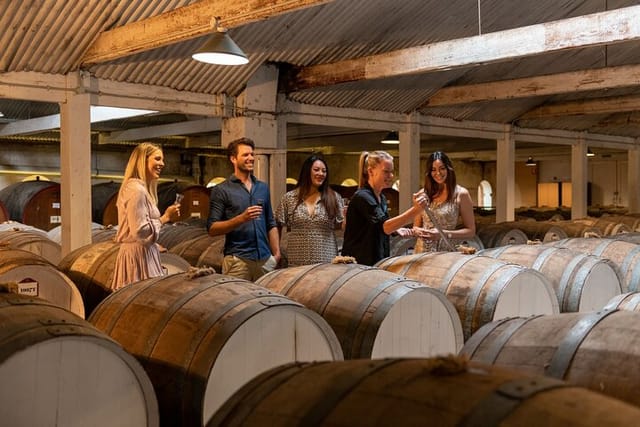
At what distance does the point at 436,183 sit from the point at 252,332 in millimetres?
2780

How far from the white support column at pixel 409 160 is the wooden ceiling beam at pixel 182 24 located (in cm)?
581

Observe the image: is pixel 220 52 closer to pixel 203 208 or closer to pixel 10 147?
pixel 203 208

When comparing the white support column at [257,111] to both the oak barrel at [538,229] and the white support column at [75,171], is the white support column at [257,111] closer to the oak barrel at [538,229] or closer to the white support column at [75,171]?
the white support column at [75,171]

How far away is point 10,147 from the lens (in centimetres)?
1606

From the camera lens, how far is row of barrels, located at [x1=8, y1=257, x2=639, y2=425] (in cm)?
238

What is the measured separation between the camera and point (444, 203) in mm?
5156

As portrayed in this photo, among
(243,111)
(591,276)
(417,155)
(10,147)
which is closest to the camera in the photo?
(591,276)

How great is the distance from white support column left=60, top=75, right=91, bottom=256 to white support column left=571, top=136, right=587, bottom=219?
1088 cm

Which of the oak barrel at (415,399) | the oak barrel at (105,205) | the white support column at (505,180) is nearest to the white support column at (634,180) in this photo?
the white support column at (505,180)

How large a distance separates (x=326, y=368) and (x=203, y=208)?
422 inches

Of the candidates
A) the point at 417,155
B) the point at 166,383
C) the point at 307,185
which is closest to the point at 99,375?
the point at 166,383

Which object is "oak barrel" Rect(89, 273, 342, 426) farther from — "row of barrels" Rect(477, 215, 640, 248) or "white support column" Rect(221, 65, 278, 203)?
"white support column" Rect(221, 65, 278, 203)

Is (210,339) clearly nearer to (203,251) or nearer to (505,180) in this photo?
(203,251)

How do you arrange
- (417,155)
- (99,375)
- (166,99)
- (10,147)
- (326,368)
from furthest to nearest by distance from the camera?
(10,147)
(417,155)
(166,99)
(99,375)
(326,368)
